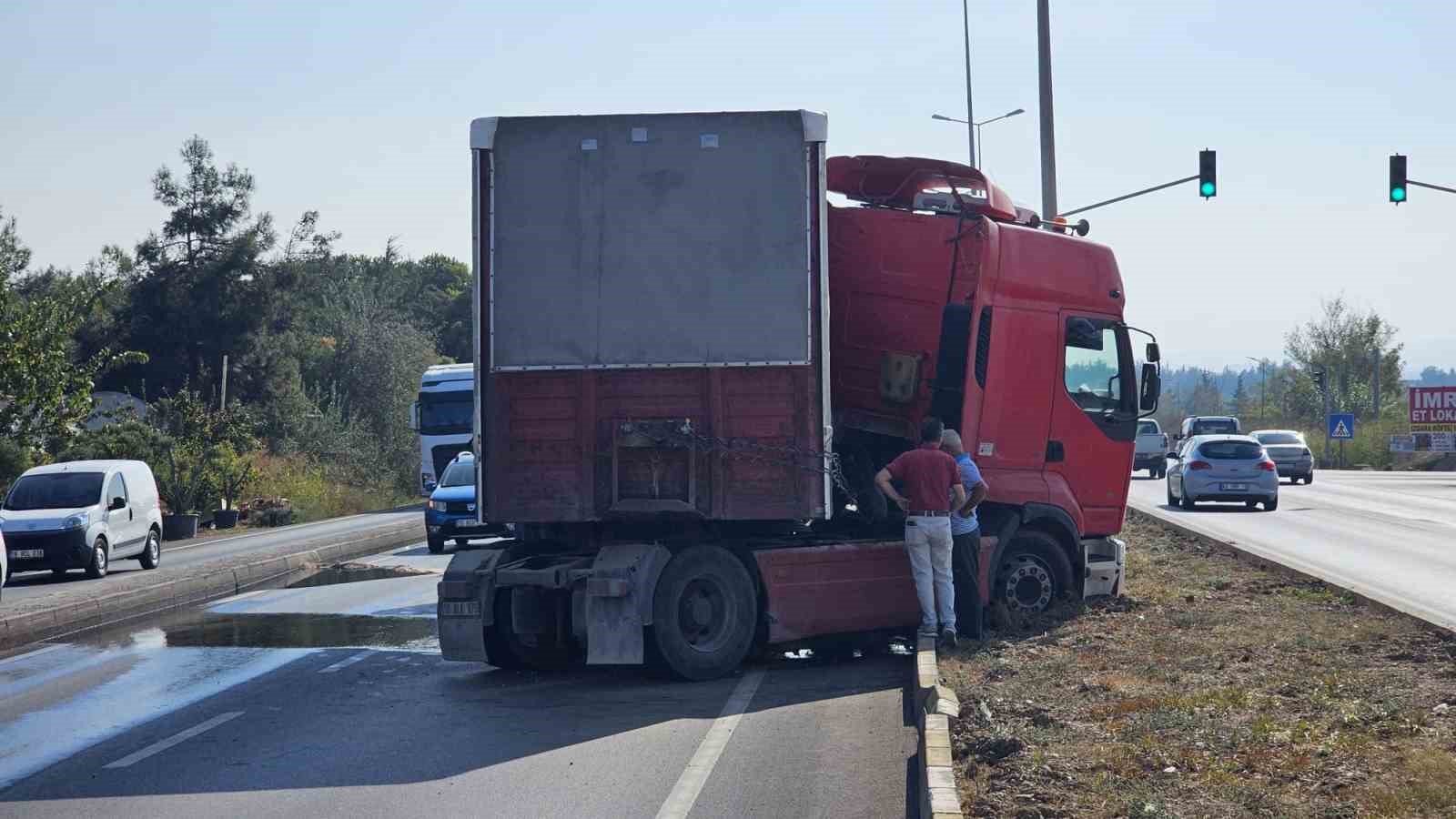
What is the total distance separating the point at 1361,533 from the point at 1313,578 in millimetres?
10943

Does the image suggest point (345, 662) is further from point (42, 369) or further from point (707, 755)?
point (42, 369)

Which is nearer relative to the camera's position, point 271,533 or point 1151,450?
point 271,533

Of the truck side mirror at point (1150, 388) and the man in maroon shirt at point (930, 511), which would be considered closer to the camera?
the man in maroon shirt at point (930, 511)

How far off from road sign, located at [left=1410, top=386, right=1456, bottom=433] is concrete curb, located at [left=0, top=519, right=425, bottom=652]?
4824cm

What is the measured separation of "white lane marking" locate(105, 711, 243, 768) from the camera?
8.73m

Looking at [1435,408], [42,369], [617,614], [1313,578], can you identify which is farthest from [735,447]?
[1435,408]

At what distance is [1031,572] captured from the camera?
13.5 metres

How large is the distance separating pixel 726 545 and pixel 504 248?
8.82ft

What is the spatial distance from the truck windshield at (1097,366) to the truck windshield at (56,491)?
1595cm

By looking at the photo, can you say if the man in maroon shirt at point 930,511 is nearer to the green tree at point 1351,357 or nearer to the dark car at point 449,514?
the dark car at point 449,514

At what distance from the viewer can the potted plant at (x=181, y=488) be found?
120 ft

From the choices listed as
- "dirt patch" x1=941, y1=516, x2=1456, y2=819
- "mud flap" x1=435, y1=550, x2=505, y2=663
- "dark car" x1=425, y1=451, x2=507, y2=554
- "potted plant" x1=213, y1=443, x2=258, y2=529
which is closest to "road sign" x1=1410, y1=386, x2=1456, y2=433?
"potted plant" x1=213, y1=443, x2=258, y2=529

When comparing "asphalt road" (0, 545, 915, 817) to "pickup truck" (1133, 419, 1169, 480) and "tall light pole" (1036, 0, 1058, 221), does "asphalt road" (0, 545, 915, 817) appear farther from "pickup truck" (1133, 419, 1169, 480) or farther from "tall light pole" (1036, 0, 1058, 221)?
"pickup truck" (1133, 419, 1169, 480)

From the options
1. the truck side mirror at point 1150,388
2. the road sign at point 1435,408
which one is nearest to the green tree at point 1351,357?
the road sign at point 1435,408
